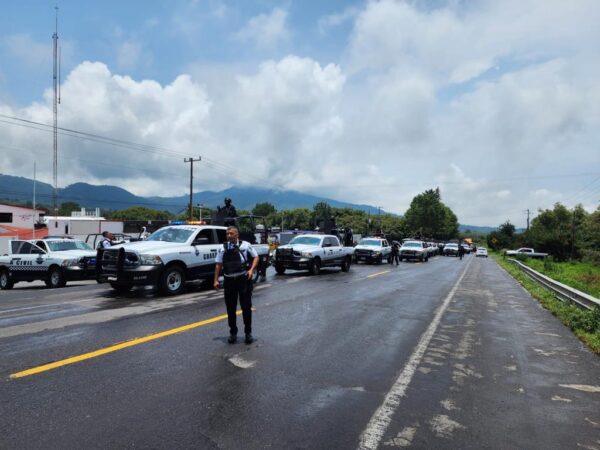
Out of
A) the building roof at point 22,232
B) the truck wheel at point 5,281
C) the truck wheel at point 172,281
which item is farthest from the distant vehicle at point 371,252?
the building roof at point 22,232

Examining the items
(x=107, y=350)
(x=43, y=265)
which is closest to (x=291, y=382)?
(x=107, y=350)

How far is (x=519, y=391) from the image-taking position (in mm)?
5039

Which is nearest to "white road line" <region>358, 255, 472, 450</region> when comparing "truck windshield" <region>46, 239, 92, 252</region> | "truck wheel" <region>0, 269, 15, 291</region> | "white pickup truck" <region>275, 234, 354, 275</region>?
"white pickup truck" <region>275, 234, 354, 275</region>

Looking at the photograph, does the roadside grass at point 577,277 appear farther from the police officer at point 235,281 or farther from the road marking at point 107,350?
the road marking at point 107,350

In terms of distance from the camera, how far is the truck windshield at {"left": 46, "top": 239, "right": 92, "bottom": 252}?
51.6ft

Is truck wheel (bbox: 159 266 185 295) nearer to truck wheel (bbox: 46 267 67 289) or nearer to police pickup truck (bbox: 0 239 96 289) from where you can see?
police pickup truck (bbox: 0 239 96 289)

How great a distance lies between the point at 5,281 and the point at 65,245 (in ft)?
7.32

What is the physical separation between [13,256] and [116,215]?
134143 mm

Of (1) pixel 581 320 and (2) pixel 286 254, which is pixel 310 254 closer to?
(2) pixel 286 254

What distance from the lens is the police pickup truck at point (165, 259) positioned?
11242 mm

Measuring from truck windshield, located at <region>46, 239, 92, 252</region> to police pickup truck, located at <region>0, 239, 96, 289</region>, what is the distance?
11cm

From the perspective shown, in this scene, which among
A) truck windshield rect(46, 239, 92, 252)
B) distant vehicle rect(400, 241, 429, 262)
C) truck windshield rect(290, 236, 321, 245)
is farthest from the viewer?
distant vehicle rect(400, 241, 429, 262)

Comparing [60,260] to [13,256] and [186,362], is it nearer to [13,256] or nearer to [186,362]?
[13,256]

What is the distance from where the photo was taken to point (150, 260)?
11.3 meters
